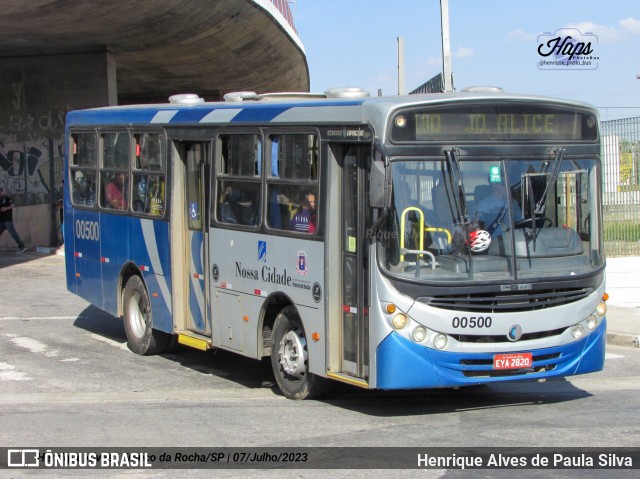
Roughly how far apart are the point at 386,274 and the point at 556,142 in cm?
213

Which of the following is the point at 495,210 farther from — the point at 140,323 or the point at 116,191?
the point at 116,191

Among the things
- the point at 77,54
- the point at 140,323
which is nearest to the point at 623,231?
the point at 140,323

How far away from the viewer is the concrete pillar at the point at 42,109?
28594 mm

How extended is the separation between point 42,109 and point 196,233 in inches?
712

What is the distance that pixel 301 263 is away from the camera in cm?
1019

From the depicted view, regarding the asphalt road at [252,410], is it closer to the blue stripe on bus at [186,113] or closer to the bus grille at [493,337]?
the bus grille at [493,337]

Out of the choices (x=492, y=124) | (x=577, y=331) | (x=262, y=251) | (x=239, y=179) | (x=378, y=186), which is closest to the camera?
(x=378, y=186)

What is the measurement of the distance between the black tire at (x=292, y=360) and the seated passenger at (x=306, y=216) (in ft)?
2.91

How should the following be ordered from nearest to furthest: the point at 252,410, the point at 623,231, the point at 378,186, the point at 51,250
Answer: the point at 378,186
the point at 252,410
the point at 623,231
the point at 51,250

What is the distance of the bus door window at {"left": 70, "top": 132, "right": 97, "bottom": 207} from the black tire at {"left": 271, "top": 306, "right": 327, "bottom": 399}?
505 centimetres

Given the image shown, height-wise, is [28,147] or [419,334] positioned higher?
[28,147]

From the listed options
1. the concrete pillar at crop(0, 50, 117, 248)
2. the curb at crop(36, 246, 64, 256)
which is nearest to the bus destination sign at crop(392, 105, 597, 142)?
the curb at crop(36, 246, 64, 256)

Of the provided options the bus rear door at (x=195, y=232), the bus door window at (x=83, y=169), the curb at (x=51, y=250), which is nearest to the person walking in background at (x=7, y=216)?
the curb at (x=51, y=250)

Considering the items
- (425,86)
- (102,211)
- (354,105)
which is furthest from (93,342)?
(425,86)
